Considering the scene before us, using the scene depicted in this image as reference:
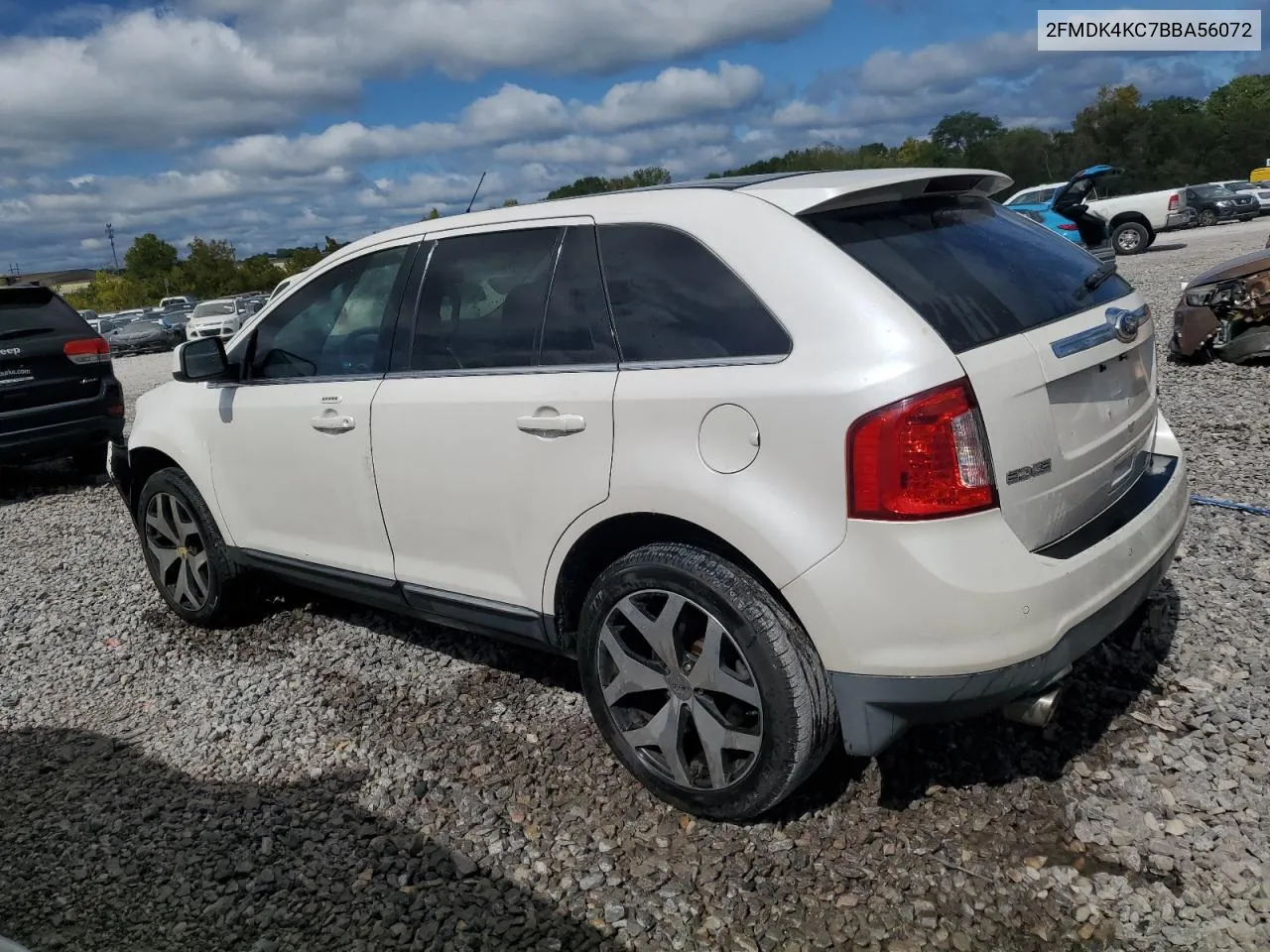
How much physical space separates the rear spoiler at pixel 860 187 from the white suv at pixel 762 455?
12mm

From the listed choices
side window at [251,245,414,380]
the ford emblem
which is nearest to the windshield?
side window at [251,245,414,380]

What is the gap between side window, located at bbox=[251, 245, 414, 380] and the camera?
12.8ft

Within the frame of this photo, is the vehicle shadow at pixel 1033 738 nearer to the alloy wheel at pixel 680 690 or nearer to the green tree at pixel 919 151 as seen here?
the alloy wheel at pixel 680 690

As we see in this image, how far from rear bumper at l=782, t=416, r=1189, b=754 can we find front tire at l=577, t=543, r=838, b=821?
114 millimetres

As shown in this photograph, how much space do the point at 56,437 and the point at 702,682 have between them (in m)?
7.45

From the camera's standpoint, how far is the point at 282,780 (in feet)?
11.9

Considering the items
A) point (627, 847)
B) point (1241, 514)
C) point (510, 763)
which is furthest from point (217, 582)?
point (1241, 514)

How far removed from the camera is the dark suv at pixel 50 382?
318 inches

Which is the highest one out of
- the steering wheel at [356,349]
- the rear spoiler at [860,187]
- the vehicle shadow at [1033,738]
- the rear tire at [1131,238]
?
the rear spoiler at [860,187]

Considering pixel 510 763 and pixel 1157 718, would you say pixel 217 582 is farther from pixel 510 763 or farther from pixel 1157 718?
pixel 1157 718

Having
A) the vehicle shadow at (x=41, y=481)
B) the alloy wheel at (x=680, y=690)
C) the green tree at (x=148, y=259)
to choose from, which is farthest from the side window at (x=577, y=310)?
Answer: the green tree at (x=148, y=259)

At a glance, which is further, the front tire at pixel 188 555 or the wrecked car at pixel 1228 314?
the wrecked car at pixel 1228 314

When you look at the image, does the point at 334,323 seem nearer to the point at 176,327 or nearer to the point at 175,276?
the point at 176,327

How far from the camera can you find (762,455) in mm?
2633
